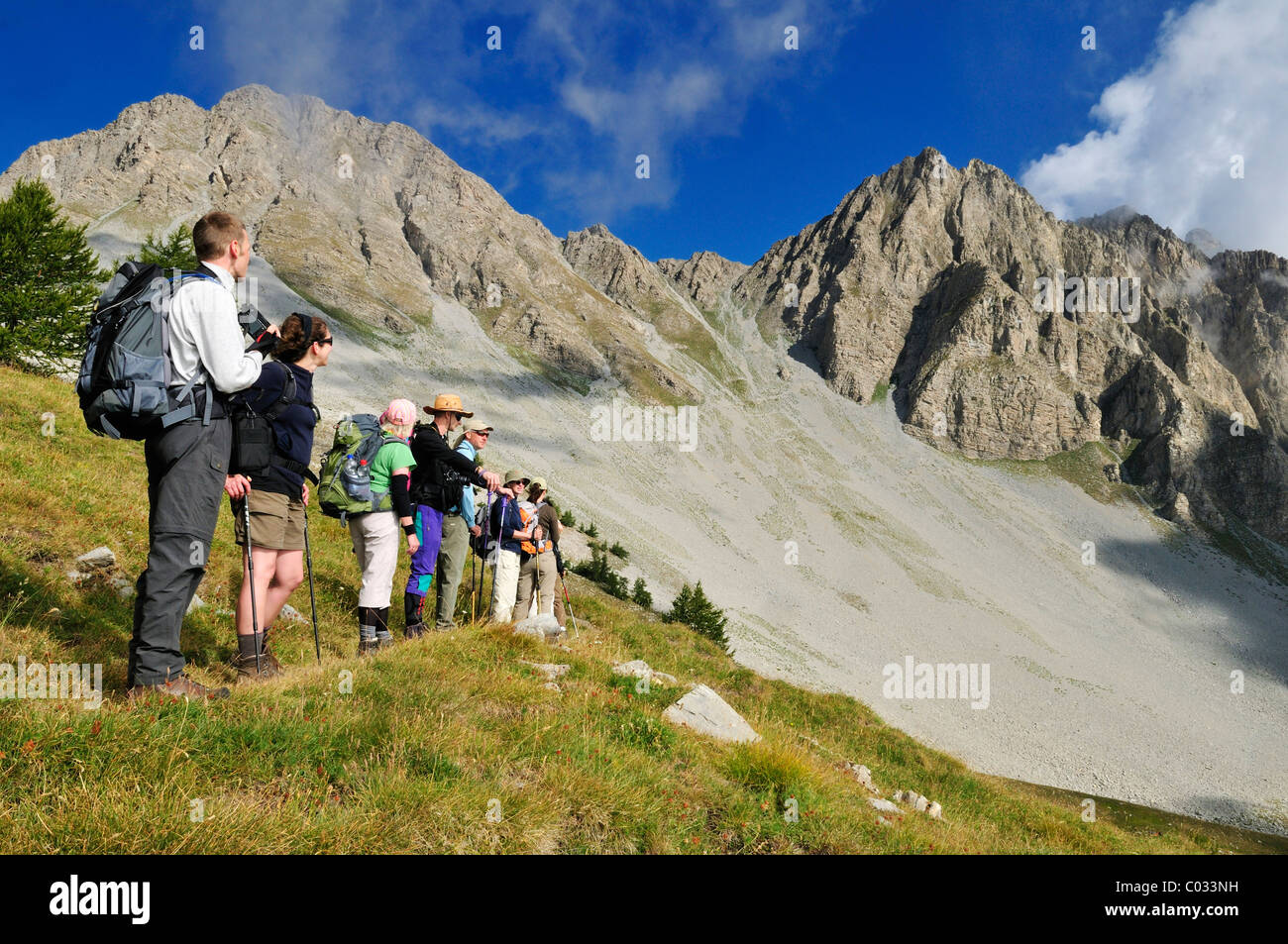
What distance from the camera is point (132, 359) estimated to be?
13.2ft

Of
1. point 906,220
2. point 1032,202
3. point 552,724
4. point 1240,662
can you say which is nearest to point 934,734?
point 552,724

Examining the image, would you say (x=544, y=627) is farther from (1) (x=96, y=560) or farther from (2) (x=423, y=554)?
(1) (x=96, y=560)

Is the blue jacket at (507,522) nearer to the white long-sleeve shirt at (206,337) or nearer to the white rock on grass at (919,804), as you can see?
the white long-sleeve shirt at (206,337)

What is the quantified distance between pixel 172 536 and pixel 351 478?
261 cm

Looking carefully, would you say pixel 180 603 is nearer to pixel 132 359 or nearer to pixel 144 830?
pixel 132 359

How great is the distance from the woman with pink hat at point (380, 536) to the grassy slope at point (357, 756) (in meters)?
0.80

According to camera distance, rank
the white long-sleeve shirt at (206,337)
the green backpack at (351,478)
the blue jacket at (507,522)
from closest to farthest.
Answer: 1. the white long-sleeve shirt at (206,337)
2. the green backpack at (351,478)
3. the blue jacket at (507,522)

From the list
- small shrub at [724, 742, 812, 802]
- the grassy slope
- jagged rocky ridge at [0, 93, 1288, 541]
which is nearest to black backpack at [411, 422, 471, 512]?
the grassy slope

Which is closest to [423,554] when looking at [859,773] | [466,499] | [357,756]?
[466,499]

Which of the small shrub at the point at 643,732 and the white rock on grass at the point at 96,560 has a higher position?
the white rock on grass at the point at 96,560

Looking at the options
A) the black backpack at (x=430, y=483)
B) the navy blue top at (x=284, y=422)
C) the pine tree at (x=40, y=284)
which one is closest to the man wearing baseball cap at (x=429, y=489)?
the black backpack at (x=430, y=483)

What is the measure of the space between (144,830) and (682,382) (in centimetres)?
12110

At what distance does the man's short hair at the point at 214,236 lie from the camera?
4.71 meters

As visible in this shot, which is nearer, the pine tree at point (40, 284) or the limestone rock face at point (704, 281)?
the pine tree at point (40, 284)
